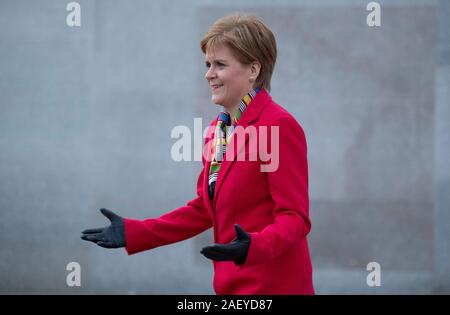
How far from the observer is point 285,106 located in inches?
210

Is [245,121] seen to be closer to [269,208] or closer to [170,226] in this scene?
[269,208]

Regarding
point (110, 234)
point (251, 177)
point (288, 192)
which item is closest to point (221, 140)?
point (251, 177)

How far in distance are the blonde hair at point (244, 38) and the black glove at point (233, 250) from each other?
0.63 metres

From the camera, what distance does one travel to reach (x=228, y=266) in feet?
7.14

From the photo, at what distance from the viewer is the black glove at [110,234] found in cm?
225

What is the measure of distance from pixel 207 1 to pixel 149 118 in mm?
1056

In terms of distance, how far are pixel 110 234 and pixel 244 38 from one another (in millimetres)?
810

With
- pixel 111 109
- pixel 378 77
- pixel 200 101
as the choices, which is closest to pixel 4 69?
pixel 111 109

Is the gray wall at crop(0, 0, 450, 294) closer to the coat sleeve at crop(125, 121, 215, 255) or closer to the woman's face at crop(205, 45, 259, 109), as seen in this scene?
the coat sleeve at crop(125, 121, 215, 255)

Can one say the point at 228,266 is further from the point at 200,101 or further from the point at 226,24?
the point at 200,101

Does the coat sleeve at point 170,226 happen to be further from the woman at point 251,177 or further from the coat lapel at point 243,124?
the coat lapel at point 243,124

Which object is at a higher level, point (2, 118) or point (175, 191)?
point (2, 118)

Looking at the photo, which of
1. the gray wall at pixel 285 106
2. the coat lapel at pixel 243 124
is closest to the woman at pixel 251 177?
the coat lapel at pixel 243 124

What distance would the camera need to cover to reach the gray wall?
5.32 meters
